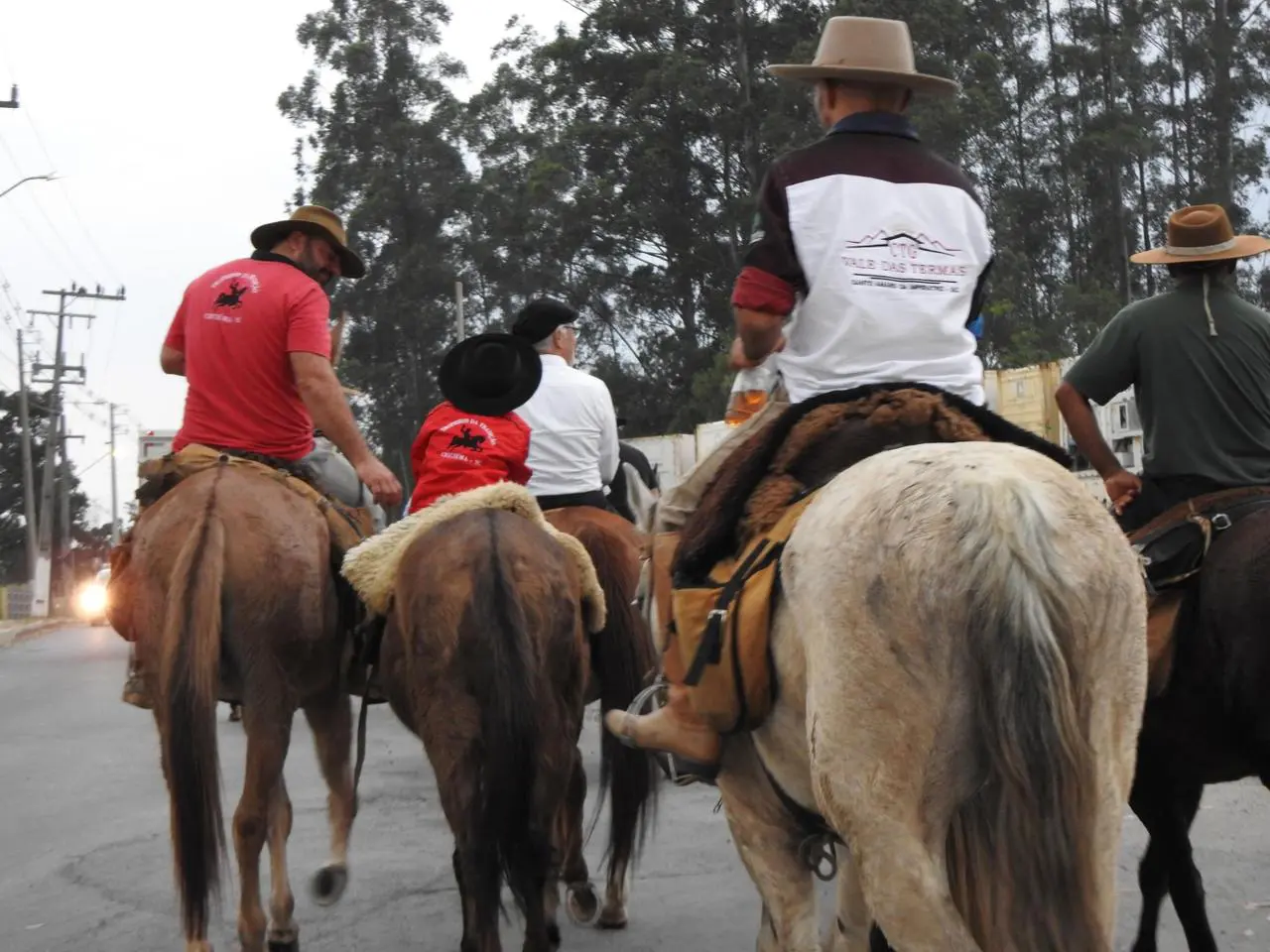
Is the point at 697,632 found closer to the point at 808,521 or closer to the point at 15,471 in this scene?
the point at 808,521

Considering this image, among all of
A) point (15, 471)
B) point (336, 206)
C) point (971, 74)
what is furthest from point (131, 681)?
point (15, 471)

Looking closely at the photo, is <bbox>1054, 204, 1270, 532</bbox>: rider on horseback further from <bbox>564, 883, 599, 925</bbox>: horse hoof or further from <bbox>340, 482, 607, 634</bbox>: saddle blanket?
<bbox>564, 883, 599, 925</bbox>: horse hoof

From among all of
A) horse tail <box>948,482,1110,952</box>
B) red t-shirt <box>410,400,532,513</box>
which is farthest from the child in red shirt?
horse tail <box>948,482,1110,952</box>

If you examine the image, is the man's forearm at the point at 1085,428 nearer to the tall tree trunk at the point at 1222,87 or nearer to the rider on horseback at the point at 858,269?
the rider on horseback at the point at 858,269

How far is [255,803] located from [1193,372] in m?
3.55

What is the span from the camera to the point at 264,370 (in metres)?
6.01

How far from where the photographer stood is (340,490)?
6.48 meters

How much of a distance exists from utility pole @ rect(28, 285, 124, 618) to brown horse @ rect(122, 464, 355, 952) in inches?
1682

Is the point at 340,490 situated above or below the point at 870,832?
above

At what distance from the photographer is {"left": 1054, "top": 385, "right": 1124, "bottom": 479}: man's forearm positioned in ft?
18.8

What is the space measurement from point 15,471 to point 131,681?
68.1 m

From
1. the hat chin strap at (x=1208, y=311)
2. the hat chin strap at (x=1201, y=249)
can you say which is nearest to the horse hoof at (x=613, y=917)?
the hat chin strap at (x=1208, y=311)

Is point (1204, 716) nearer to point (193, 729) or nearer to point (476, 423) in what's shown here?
point (476, 423)

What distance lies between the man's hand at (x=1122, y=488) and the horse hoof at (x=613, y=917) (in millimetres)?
2478
